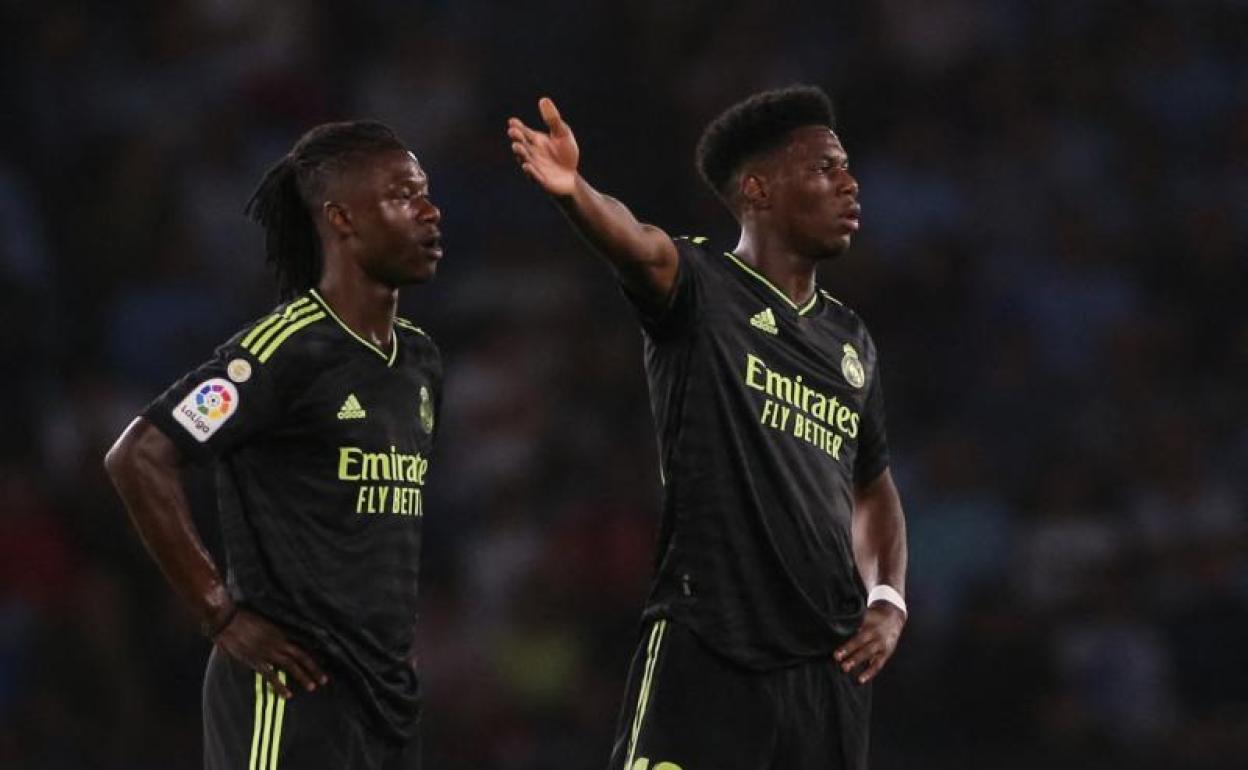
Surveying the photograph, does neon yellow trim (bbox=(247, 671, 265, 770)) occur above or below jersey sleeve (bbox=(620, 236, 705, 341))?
below

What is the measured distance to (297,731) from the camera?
16.9ft

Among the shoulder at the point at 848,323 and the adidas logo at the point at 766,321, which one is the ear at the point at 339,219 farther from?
the shoulder at the point at 848,323

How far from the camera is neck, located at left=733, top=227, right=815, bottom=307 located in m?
5.89

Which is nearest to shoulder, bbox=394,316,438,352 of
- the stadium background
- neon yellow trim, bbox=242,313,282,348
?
neon yellow trim, bbox=242,313,282,348

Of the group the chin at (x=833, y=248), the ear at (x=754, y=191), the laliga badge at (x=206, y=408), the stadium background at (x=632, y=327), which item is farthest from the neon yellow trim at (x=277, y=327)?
the stadium background at (x=632, y=327)

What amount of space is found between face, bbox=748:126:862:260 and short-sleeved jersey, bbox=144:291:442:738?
3.82 ft

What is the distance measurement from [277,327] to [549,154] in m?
0.77

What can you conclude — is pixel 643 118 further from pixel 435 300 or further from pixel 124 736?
pixel 124 736

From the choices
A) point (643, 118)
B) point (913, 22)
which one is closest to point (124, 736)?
point (643, 118)

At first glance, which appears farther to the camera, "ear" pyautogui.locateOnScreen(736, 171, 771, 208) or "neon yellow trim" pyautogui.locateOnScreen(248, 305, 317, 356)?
"ear" pyautogui.locateOnScreen(736, 171, 771, 208)

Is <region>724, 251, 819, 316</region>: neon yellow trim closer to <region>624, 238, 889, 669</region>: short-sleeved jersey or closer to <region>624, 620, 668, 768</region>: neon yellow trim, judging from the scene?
<region>624, 238, 889, 669</region>: short-sleeved jersey

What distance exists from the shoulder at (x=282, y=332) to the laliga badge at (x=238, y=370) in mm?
20

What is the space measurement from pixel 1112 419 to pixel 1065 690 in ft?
5.32

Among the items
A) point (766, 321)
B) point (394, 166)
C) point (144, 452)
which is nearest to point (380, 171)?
point (394, 166)
